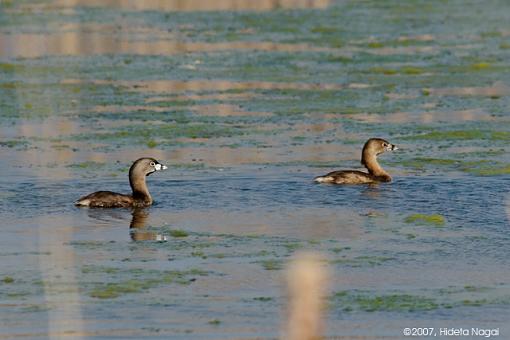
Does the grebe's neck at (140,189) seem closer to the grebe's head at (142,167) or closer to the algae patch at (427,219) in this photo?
the grebe's head at (142,167)

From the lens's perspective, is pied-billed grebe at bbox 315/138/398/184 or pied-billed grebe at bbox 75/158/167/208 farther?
pied-billed grebe at bbox 315/138/398/184

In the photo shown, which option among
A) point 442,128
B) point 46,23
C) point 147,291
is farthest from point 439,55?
point 147,291

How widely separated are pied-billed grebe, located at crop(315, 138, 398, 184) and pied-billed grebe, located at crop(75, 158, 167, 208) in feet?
7.43

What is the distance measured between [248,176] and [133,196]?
2.01 metres

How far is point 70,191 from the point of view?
59.6 ft

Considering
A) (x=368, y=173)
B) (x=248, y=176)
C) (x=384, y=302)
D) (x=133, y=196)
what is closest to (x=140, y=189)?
(x=133, y=196)

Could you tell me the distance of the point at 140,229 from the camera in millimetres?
15852

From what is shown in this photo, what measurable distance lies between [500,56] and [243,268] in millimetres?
20709

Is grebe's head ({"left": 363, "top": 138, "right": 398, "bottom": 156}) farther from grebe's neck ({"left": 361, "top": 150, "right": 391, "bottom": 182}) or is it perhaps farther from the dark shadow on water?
the dark shadow on water

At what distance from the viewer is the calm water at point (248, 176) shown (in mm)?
12164

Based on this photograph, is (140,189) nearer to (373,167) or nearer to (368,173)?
(368,173)

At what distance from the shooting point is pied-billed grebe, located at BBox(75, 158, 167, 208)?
55.3 ft

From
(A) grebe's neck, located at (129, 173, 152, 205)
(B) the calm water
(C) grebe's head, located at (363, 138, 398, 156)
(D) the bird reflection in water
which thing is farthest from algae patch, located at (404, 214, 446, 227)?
(C) grebe's head, located at (363, 138, 398, 156)

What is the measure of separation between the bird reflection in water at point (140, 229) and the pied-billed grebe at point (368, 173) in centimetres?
277
